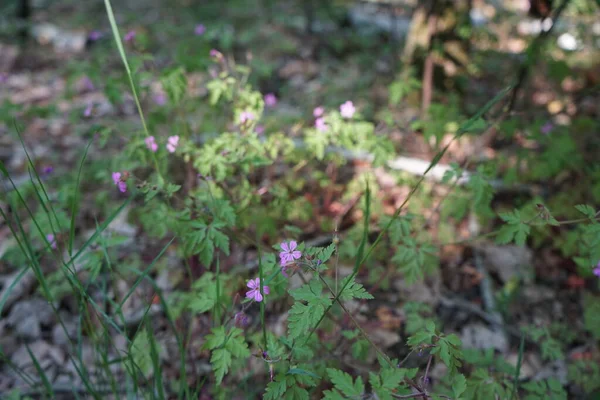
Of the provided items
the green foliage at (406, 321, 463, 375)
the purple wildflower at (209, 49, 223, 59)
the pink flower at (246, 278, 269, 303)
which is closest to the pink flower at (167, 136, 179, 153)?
Result: the purple wildflower at (209, 49, 223, 59)

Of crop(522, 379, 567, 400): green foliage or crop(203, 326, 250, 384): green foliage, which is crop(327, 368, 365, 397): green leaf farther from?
crop(522, 379, 567, 400): green foliage

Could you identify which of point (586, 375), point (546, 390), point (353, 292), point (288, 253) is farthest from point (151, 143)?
point (586, 375)

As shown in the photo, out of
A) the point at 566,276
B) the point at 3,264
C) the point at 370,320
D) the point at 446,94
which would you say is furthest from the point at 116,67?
the point at 566,276

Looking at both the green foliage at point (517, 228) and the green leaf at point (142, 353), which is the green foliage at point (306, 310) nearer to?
the green foliage at point (517, 228)

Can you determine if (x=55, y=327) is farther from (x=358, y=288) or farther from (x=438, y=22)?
(x=438, y=22)

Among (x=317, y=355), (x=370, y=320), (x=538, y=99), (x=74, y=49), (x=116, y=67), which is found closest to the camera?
(x=317, y=355)

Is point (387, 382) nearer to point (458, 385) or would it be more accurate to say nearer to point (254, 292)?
point (458, 385)
